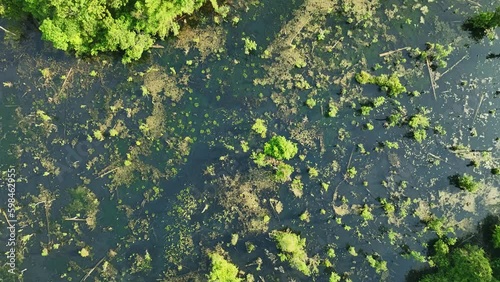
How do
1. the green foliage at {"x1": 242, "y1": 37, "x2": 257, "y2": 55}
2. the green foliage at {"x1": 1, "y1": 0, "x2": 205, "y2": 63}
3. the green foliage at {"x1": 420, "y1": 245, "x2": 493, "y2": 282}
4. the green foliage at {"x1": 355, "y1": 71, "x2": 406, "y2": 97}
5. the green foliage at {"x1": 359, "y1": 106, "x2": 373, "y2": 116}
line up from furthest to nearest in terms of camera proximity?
1. the green foliage at {"x1": 242, "y1": 37, "x2": 257, "y2": 55}
2. the green foliage at {"x1": 359, "y1": 106, "x2": 373, "y2": 116}
3. the green foliage at {"x1": 355, "y1": 71, "x2": 406, "y2": 97}
4. the green foliage at {"x1": 420, "y1": 245, "x2": 493, "y2": 282}
5. the green foliage at {"x1": 1, "y1": 0, "x2": 205, "y2": 63}

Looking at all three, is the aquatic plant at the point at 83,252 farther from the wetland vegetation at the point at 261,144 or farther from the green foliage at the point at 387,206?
the green foliage at the point at 387,206

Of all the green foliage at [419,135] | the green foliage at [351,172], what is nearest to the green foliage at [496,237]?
the green foliage at [419,135]

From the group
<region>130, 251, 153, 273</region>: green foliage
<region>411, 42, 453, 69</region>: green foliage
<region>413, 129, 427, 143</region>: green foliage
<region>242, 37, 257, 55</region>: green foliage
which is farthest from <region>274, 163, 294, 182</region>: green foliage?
<region>411, 42, 453, 69</region>: green foliage

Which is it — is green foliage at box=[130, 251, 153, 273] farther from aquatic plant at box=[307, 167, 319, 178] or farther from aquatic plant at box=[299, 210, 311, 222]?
aquatic plant at box=[307, 167, 319, 178]

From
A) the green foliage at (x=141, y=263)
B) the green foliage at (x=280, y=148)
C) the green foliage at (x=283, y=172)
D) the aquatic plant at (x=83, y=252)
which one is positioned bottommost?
the green foliage at (x=141, y=263)

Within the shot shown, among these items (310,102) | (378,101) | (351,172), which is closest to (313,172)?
(351,172)

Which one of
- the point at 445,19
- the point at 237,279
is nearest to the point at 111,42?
the point at 237,279
